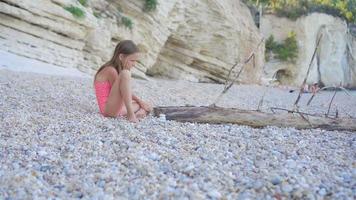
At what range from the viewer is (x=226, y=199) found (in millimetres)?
2508

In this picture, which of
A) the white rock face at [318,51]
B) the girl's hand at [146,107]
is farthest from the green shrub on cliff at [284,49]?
the girl's hand at [146,107]

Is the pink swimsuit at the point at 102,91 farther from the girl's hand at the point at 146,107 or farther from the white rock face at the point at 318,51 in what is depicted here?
the white rock face at the point at 318,51

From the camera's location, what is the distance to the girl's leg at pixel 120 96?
4.93 m

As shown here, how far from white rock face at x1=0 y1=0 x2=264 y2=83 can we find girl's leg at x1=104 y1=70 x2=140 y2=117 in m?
7.31

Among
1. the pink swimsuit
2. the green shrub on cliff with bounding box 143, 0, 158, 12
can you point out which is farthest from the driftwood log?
the green shrub on cliff with bounding box 143, 0, 158, 12

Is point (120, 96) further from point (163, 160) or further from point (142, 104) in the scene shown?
point (163, 160)

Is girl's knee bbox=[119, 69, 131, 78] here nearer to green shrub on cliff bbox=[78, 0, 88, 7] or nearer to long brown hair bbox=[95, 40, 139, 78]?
long brown hair bbox=[95, 40, 139, 78]

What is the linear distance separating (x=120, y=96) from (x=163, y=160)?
1.95 m

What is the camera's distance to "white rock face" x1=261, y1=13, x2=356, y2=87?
1065 inches

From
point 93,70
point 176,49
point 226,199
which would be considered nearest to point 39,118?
point 226,199

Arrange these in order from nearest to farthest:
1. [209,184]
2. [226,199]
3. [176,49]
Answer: [226,199] → [209,184] → [176,49]

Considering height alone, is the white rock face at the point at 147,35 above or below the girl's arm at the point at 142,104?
below

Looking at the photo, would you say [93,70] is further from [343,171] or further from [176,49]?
[343,171]

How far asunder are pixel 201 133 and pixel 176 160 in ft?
3.88
